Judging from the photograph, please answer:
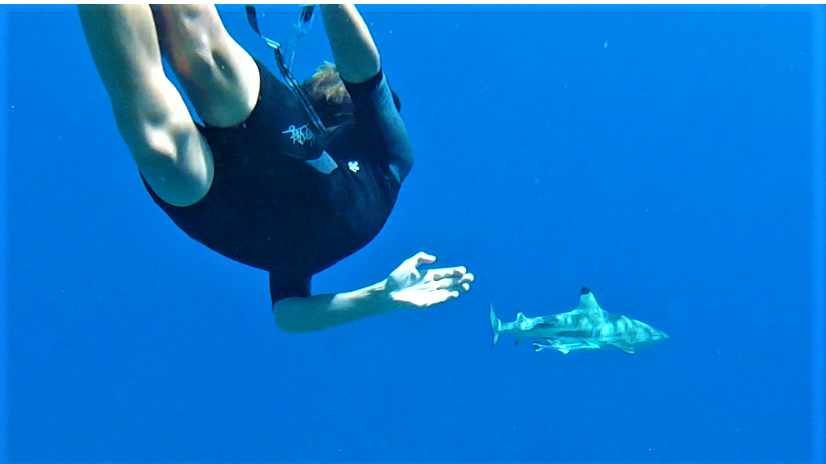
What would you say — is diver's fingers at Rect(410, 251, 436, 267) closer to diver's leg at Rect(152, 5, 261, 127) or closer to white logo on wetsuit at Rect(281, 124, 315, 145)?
white logo on wetsuit at Rect(281, 124, 315, 145)

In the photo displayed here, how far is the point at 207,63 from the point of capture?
2.26 metres

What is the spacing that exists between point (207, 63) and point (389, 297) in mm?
1320

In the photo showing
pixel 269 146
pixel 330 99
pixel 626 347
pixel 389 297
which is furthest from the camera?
pixel 626 347

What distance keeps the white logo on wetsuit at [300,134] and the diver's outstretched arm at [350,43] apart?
13.1 inches

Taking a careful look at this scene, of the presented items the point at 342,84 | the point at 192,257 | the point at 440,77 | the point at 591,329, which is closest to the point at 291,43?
the point at 342,84

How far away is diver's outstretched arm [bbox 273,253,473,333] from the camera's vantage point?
9.61 feet

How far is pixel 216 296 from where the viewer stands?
1777 centimetres

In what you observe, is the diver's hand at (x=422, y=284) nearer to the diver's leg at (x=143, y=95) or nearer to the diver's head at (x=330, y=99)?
the diver's head at (x=330, y=99)

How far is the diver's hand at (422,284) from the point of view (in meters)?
2.91

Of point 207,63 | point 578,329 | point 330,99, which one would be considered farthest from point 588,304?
point 207,63

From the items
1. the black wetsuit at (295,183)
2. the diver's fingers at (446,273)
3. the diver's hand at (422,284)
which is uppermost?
the black wetsuit at (295,183)

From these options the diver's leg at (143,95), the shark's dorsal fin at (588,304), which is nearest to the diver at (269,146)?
the diver's leg at (143,95)

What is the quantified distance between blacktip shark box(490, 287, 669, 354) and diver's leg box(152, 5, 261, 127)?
5.81 meters

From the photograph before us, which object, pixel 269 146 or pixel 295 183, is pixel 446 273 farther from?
pixel 269 146
